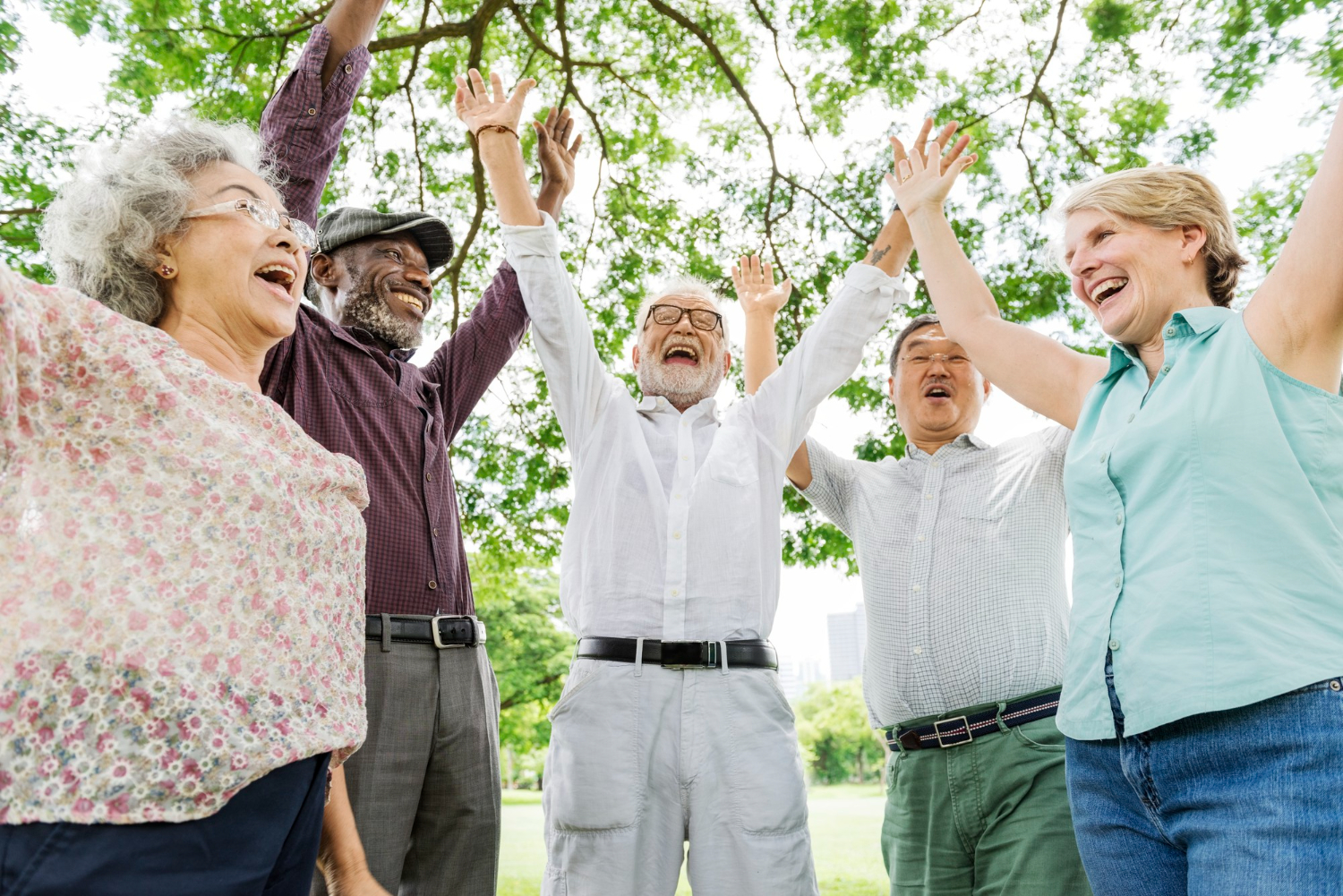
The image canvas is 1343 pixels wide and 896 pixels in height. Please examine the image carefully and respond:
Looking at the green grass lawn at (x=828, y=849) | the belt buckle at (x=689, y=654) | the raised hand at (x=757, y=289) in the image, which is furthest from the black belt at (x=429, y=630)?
the green grass lawn at (x=828, y=849)

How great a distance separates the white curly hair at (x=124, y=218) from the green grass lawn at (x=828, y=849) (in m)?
4.77

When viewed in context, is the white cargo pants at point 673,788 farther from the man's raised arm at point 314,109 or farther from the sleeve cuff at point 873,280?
the man's raised arm at point 314,109

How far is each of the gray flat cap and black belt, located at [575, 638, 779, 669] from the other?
60.5 inches

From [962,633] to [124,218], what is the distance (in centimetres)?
221

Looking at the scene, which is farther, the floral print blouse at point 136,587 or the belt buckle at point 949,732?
the belt buckle at point 949,732

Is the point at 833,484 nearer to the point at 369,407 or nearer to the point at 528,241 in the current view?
the point at 528,241

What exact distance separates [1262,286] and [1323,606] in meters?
0.52

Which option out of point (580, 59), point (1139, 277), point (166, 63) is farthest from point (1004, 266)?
point (166, 63)

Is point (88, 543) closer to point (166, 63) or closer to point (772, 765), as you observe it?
point (772, 765)

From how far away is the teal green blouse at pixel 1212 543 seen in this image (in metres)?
1.37

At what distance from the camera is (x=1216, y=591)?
1.42m

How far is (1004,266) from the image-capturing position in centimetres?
587

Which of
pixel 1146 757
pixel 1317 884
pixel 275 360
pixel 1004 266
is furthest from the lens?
pixel 1004 266

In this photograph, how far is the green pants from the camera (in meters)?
2.29
